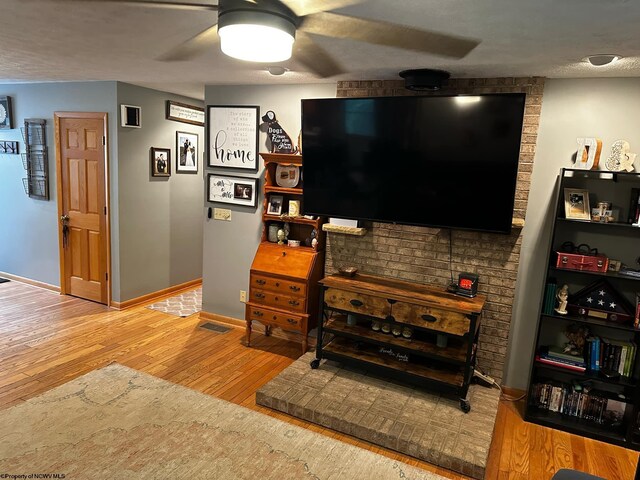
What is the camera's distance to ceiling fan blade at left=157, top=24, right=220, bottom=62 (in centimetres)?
228

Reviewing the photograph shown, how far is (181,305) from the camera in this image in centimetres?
484

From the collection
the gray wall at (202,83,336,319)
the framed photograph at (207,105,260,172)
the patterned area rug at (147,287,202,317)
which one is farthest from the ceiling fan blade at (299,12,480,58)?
the patterned area rug at (147,287,202,317)

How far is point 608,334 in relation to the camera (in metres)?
2.94

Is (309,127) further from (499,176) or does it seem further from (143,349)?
(143,349)

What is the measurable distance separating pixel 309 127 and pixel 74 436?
2465 mm

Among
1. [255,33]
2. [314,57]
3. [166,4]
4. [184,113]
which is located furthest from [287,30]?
[184,113]

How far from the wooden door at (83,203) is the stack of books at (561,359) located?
4.09 m

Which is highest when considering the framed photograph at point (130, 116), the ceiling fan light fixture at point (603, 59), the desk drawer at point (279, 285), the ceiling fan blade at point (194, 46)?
Result: the ceiling fan blade at point (194, 46)

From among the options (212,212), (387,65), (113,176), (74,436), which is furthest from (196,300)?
(387,65)

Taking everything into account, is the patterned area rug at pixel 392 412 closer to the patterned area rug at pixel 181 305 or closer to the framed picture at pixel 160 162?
the patterned area rug at pixel 181 305

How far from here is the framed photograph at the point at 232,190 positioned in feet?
13.3

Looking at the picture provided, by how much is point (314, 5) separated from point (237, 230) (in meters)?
Result: 2.68

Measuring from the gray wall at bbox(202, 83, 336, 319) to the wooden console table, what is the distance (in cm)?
119

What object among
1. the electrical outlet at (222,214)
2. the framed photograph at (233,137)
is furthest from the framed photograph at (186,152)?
the electrical outlet at (222,214)
